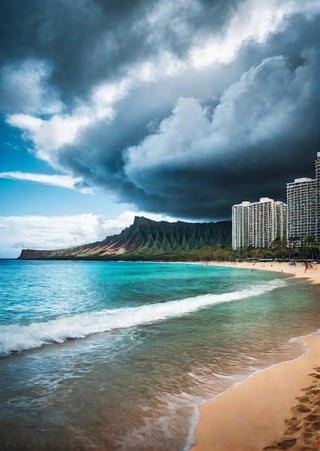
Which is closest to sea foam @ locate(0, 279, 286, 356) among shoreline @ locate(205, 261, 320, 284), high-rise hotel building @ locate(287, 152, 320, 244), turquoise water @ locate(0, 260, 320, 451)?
turquoise water @ locate(0, 260, 320, 451)

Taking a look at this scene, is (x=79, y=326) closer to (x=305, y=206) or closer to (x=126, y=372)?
(x=126, y=372)

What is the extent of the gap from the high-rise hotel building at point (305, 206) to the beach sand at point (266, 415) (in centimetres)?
18817

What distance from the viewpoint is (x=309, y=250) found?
140m

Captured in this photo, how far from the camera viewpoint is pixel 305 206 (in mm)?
189750

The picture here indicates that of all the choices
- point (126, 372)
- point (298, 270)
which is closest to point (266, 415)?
point (126, 372)

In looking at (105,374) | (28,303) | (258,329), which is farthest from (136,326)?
(28,303)

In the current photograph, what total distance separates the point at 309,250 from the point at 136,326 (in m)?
142

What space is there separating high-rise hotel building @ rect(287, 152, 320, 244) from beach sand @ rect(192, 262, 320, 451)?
188 meters

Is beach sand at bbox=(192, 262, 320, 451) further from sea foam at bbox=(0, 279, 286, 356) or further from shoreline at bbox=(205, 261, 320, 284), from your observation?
shoreline at bbox=(205, 261, 320, 284)

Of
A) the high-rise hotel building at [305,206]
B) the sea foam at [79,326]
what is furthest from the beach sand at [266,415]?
the high-rise hotel building at [305,206]

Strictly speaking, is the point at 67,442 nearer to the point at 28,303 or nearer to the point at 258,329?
the point at 258,329

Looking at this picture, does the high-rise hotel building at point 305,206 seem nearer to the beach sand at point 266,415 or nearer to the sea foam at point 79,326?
the sea foam at point 79,326

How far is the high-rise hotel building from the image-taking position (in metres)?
186

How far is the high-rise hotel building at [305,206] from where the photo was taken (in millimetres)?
185500
